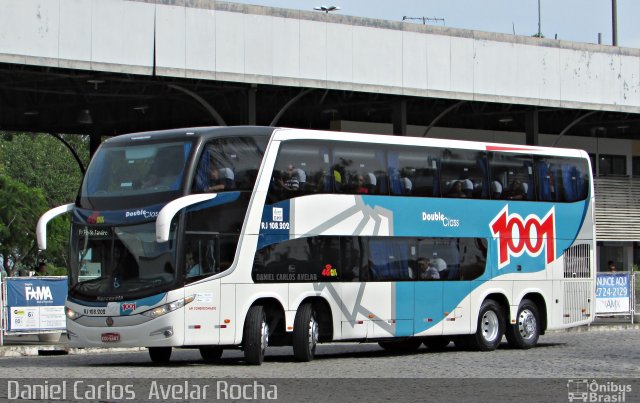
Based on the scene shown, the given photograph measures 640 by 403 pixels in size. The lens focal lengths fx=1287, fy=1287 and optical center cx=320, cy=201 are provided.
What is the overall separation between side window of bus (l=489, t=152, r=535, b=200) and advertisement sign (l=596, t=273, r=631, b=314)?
406 inches

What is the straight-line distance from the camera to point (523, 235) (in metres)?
26.1

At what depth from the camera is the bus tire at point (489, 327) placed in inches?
998

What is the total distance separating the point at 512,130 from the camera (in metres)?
50.8

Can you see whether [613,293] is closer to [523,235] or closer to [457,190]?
[523,235]

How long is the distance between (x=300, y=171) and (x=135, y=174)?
288cm

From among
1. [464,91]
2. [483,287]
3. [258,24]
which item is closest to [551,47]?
[464,91]

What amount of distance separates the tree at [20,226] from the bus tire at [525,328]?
27143 millimetres

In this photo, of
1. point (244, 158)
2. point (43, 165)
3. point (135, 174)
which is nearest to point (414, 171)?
point (244, 158)

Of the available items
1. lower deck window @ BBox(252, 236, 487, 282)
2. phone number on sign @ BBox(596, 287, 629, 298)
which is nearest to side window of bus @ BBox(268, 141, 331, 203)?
lower deck window @ BBox(252, 236, 487, 282)

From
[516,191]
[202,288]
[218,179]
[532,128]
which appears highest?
[532,128]

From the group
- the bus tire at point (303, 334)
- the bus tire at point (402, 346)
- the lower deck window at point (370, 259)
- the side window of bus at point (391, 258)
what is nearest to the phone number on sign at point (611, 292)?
the bus tire at point (402, 346)

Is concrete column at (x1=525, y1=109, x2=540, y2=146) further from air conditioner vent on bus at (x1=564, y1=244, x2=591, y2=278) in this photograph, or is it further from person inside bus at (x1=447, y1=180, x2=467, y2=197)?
person inside bus at (x1=447, y1=180, x2=467, y2=197)

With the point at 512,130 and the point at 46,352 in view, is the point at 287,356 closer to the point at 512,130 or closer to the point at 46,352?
the point at 46,352

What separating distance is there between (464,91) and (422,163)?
14.8 meters
